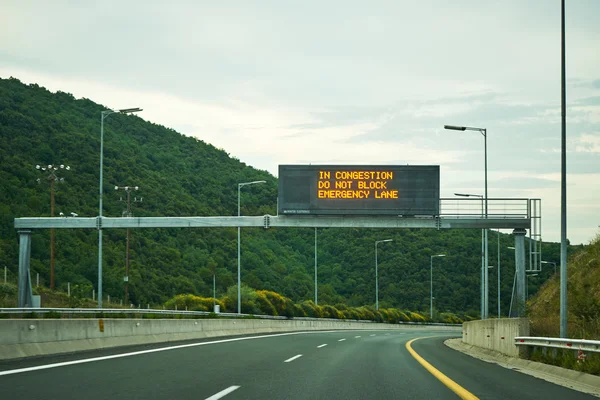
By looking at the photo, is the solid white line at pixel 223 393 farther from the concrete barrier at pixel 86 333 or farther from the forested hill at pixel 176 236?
the forested hill at pixel 176 236

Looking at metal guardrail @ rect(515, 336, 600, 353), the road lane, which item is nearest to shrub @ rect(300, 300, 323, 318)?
metal guardrail @ rect(515, 336, 600, 353)

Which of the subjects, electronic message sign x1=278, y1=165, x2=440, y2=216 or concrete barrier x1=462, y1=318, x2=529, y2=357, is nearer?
concrete barrier x1=462, y1=318, x2=529, y2=357

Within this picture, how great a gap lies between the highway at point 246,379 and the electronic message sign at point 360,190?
2036 centimetres

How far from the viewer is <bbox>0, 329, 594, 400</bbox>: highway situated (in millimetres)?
10539

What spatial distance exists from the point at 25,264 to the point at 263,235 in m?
77.1

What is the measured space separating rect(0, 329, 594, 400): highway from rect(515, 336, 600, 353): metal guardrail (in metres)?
0.98

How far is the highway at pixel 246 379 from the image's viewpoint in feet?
34.6

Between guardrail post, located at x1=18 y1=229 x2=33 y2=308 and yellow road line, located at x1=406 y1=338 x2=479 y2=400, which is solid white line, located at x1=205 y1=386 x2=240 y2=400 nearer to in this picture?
yellow road line, located at x1=406 y1=338 x2=479 y2=400

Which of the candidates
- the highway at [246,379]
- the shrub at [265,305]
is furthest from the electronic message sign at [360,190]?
the shrub at [265,305]

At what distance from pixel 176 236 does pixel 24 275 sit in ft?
198

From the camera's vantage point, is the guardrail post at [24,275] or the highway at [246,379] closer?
the highway at [246,379]

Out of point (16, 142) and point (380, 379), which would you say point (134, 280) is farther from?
point (380, 379)

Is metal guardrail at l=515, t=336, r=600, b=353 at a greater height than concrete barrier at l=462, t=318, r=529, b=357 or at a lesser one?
greater

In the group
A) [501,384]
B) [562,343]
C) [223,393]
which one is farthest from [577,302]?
[223,393]
